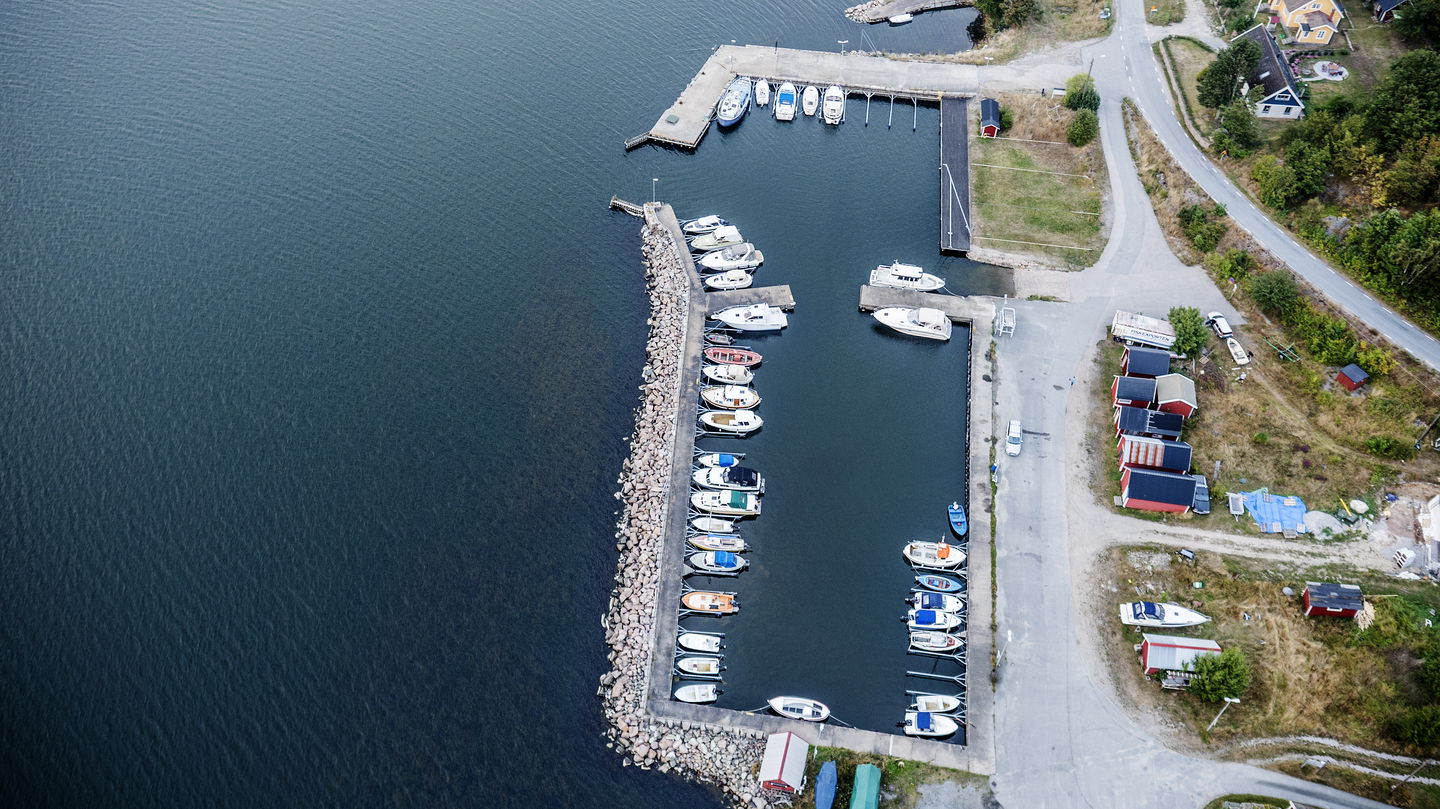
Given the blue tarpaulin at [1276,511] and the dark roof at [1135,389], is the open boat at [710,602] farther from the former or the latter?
the blue tarpaulin at [1276,511]

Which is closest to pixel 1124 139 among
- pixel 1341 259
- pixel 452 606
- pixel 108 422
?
pixel 1341 259

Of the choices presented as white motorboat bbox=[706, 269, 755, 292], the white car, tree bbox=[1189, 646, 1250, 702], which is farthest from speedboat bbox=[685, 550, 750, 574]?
tree bbox=[1189, 646, 1250, 702]

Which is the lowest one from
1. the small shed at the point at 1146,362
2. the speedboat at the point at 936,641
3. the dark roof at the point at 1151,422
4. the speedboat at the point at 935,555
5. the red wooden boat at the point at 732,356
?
the speedboat at the point at 936,641

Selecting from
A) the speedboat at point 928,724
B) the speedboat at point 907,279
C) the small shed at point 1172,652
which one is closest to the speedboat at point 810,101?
the speedboat at point 907,279

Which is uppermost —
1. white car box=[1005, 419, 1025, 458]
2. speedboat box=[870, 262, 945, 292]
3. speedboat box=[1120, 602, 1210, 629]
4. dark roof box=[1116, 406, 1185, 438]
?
speedboat box=[870, 262, 945, 292]

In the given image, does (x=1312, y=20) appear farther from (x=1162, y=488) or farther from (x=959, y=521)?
(x=959, y=521)

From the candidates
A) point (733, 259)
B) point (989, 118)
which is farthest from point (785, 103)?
point (733, 259)

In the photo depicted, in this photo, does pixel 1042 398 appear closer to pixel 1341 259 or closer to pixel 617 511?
pixel 1341 259

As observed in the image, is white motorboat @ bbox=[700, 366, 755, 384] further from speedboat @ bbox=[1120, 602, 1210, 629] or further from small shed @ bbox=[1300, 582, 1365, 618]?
small shed @ bbox=[1300, 582, 1365, 618]
